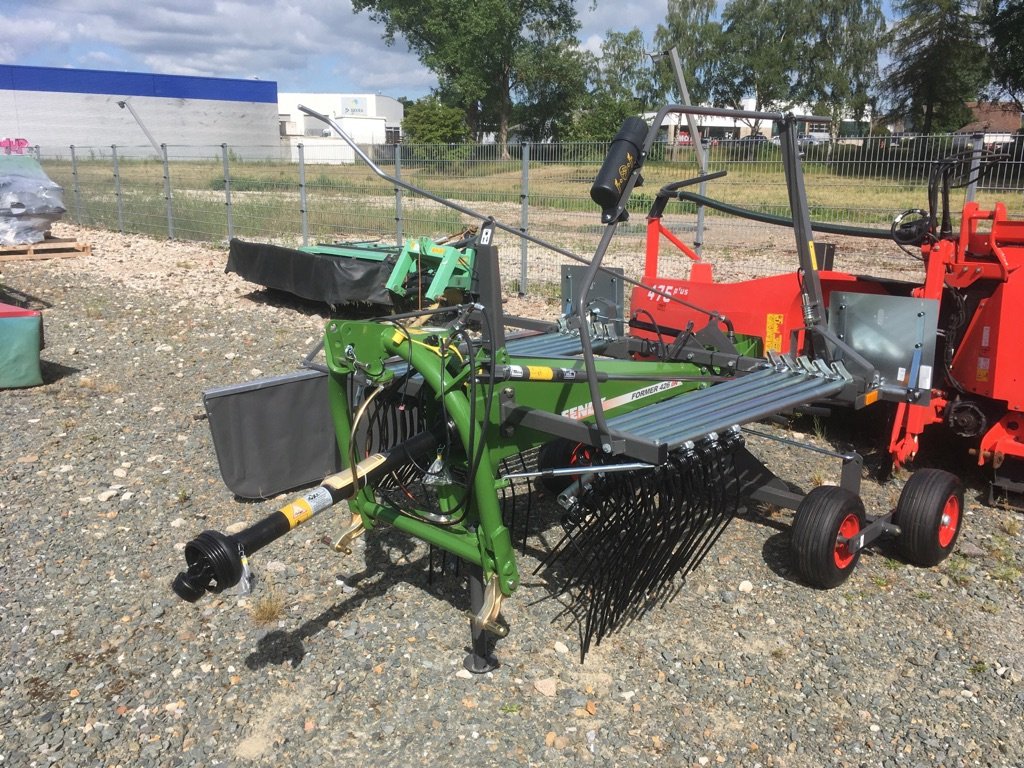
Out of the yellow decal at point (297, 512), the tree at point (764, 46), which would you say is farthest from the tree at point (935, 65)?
the yellow decal at point (297, 512)

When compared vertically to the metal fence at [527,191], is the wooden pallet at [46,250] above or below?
below

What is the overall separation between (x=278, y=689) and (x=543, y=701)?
926 millimetres

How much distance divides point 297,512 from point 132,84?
142ft

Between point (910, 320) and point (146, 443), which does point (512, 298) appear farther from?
point (910, 320)

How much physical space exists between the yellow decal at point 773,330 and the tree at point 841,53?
4416 cm

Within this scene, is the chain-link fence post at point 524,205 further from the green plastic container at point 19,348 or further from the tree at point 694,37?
the tree at point 694,37

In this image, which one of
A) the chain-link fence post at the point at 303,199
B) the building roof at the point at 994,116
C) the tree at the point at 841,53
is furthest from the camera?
the tree at the point at 841,53

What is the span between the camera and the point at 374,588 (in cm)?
367

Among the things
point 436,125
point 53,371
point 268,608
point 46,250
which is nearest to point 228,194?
point 46,250

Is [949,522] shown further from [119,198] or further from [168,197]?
[119,198]

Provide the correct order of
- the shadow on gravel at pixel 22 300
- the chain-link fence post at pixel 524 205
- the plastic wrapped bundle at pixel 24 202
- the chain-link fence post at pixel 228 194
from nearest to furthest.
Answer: the shadow on gravel at pixel 22 300, the chain-link fence post at pixel 524 205, the plastic wrapped bundle at pixel 24 202, the chain-link fence post at pixel 228 194

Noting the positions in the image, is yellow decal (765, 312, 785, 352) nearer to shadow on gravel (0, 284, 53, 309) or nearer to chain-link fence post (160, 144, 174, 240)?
shadow on gravel (0, 284, 53, 309)

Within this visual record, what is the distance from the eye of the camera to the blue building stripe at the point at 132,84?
37.3 meters

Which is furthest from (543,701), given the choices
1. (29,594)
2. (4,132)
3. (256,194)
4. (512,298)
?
(4,132)
